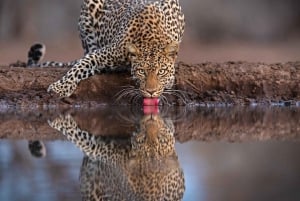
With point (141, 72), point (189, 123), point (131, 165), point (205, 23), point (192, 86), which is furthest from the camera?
point (205, 23)

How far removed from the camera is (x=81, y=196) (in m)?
6.23

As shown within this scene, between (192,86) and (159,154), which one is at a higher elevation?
(192,86)

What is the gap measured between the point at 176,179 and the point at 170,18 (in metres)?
5.57

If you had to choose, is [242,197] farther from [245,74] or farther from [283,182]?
[245,74]

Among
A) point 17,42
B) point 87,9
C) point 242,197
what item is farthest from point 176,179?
point 17,42

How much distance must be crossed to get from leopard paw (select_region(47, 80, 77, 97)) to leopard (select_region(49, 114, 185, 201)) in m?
1.91

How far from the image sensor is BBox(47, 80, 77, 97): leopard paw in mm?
11648

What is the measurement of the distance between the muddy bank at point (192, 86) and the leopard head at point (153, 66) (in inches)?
21.0

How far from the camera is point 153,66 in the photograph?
11.1 metres

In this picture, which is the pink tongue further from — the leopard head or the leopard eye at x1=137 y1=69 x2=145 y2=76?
the leopard eye at x1=137 y1=69 x2=145 y2=76

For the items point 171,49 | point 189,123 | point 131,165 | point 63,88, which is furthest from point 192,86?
point 131,165

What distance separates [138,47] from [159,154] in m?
3.71

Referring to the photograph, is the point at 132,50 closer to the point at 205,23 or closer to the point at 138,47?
the point at 138,47

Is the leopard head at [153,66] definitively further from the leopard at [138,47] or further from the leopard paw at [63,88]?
the leopard paw at [63,88]
